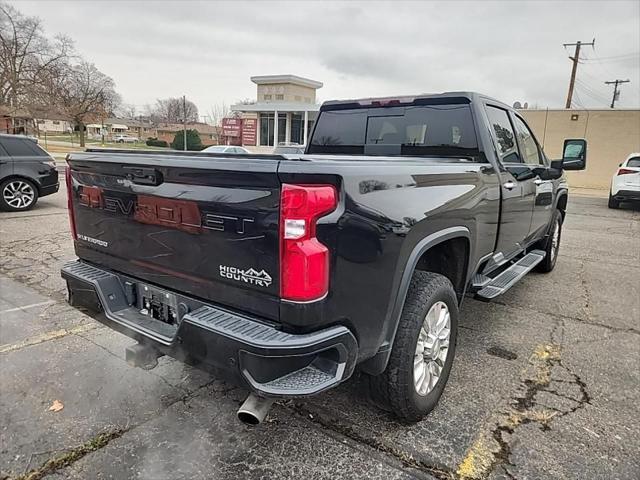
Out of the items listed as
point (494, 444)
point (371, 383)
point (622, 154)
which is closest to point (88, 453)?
point (371, 383)

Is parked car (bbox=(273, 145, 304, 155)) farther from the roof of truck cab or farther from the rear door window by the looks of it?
the rear door window

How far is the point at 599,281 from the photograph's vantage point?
5.94 meters

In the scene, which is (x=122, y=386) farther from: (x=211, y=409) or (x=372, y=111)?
(x=372, y=111)

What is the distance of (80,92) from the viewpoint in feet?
144

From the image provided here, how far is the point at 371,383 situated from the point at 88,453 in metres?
1.53

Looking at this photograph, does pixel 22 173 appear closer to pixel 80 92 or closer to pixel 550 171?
pixel 550 171

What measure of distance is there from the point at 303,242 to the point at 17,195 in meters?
9.94

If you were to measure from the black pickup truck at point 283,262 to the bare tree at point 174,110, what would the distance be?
94219 mm

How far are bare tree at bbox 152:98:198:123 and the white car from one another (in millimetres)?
87116

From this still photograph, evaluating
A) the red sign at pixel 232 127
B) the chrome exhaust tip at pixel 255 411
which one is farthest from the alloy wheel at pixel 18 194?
the red sign at pixel 232 127

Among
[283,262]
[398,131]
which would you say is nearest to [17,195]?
[398,131]

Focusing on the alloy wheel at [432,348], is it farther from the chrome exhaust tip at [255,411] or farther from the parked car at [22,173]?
the parked car at [22,173]

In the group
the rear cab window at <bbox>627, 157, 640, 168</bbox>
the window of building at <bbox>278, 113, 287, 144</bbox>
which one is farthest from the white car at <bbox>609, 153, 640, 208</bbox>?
the window of building at <bbox>278, 113, 287, 144</bbox>

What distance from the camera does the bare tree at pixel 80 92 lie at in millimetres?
41031
